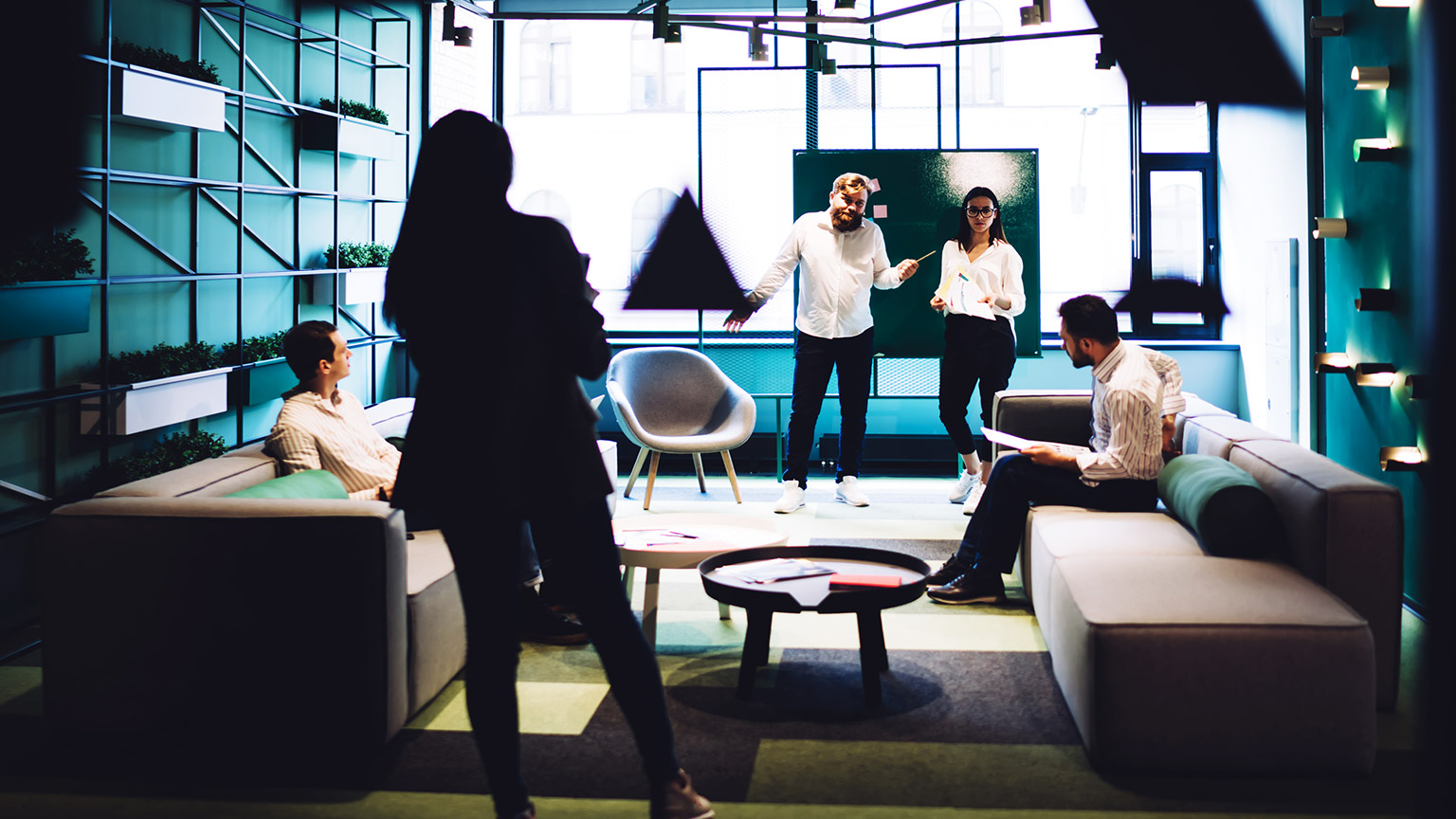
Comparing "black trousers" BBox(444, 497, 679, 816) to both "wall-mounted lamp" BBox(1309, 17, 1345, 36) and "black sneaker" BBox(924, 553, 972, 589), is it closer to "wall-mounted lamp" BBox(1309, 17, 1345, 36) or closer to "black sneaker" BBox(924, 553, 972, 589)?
"black sneaker" BBox(924, 553, 972, 589)

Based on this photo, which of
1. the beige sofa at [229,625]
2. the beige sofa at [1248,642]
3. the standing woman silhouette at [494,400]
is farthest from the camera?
the beige sofa at [229,625]

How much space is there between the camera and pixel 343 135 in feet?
19.6

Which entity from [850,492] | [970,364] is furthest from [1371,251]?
[850,492]

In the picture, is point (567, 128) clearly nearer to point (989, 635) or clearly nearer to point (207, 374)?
point (207, 374)

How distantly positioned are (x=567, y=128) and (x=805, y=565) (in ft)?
16.5

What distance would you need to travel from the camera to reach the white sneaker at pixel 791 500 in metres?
6.21

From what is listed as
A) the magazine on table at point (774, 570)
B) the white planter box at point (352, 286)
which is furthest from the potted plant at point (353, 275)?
the magazine on table at point (774, 570)

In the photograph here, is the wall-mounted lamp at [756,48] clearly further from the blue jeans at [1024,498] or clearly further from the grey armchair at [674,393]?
the blue jeans at [1024,498]

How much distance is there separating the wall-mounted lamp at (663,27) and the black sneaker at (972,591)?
3108 mm

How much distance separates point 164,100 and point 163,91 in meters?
0.03

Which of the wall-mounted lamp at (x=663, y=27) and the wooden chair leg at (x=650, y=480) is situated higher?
the wall-mounted lamp at (x=663, y=27)

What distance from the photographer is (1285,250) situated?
6195mm

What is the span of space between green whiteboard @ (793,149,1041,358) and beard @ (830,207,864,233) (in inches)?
28.8

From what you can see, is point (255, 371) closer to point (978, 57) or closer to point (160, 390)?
point (160, 390)
